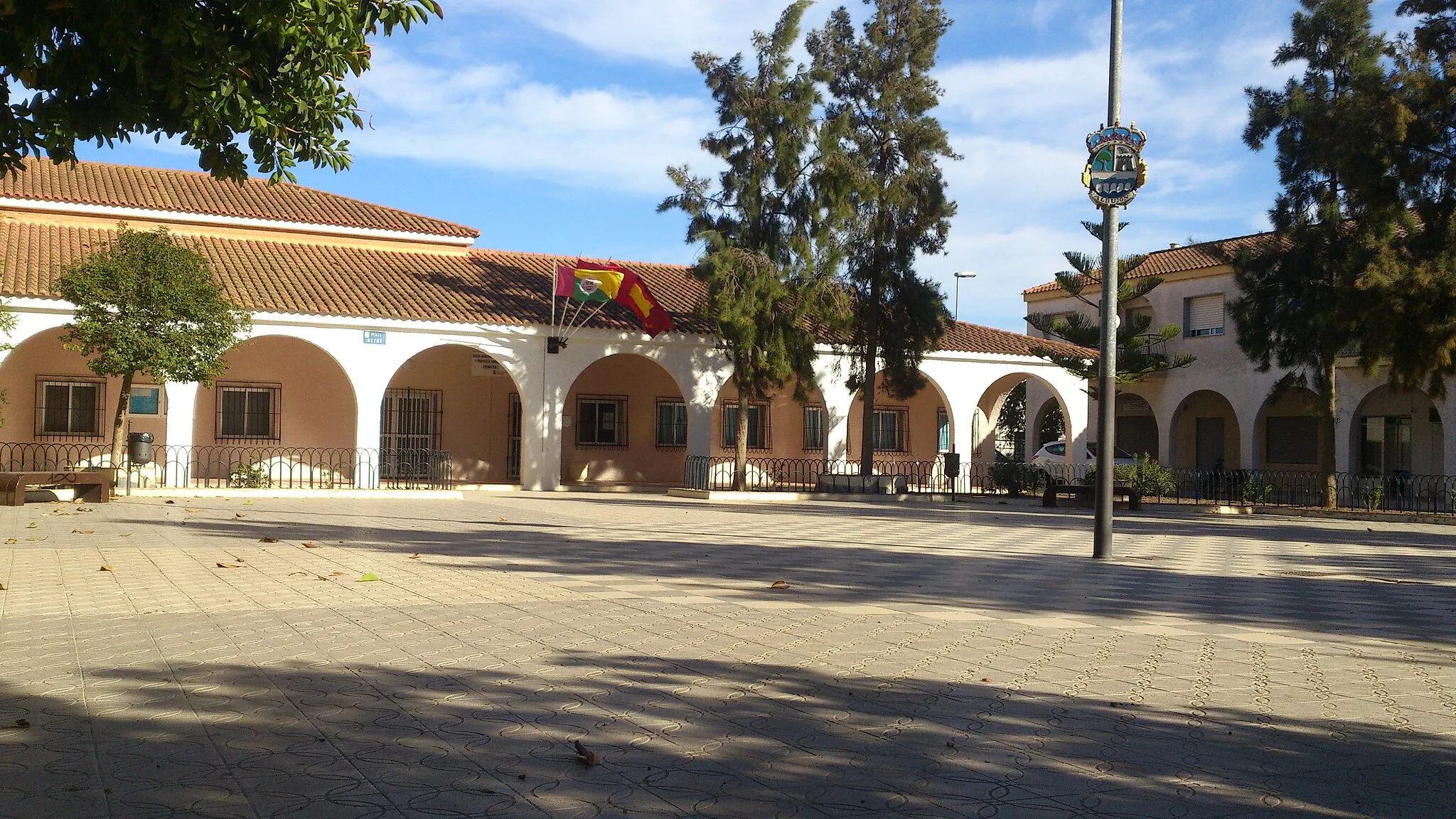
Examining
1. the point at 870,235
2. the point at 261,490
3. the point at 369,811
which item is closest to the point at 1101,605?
the point at 369,811

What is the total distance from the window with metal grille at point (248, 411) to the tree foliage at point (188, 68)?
699 inches

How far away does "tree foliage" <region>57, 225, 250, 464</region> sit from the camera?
17891mm

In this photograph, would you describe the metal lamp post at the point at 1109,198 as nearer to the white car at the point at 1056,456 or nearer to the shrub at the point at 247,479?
the shrub at the point at 247,479

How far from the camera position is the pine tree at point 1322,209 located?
841 inches

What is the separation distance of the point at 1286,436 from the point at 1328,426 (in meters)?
8.34

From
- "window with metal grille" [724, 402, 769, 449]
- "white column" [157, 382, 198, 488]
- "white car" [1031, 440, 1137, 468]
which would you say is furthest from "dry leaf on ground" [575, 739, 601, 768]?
"white car" [1031, 440, 1137, 468]

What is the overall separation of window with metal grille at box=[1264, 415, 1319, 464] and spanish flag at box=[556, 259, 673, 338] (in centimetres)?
1822

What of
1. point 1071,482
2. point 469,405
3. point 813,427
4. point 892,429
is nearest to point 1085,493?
point 1071,482

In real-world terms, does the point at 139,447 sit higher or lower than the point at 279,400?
lower

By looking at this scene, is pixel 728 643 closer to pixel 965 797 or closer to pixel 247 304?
pixel 965 797

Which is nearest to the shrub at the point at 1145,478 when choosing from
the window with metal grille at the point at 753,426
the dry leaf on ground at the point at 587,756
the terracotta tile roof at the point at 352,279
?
the window with metal grille at the point at 753,426

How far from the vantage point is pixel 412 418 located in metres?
25.8

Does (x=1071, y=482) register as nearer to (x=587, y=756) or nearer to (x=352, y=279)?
(x=352, y=279)

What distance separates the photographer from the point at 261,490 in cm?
2044
